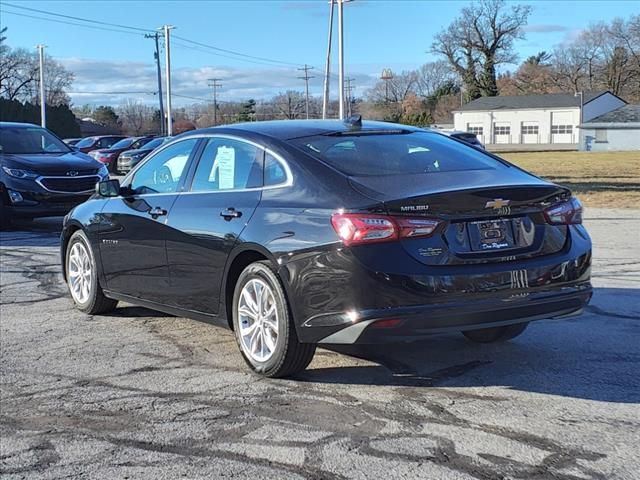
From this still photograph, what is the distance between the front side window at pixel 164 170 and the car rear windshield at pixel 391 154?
121cm

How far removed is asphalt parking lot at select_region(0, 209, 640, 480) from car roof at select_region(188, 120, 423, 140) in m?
1.60

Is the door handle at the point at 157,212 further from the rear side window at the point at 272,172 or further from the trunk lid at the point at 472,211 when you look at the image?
the trunk lid at the point at 472,211

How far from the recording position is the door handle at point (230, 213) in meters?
5.18

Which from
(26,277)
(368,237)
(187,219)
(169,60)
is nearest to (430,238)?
(368,237)

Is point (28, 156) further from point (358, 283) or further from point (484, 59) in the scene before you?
point (484, 59)

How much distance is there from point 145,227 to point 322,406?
7.74 ft

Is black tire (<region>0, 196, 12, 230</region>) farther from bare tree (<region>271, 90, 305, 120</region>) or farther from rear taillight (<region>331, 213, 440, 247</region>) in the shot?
bare tree (<region>271, 90, 305, 120</region>)

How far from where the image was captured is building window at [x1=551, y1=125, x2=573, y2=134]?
95562 millimetres

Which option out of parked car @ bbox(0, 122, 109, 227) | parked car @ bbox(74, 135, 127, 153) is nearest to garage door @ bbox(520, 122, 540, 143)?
parked car @ bbox(74, 135, 127, 153)

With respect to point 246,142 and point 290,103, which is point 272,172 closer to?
point 246,142

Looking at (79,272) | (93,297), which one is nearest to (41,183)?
(79,272)

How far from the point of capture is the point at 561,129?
96.5 meters

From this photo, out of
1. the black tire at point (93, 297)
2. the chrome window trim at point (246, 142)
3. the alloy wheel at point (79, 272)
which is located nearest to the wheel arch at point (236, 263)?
the chrome window trim at point (246, 142)

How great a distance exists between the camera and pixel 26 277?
8.98 m
